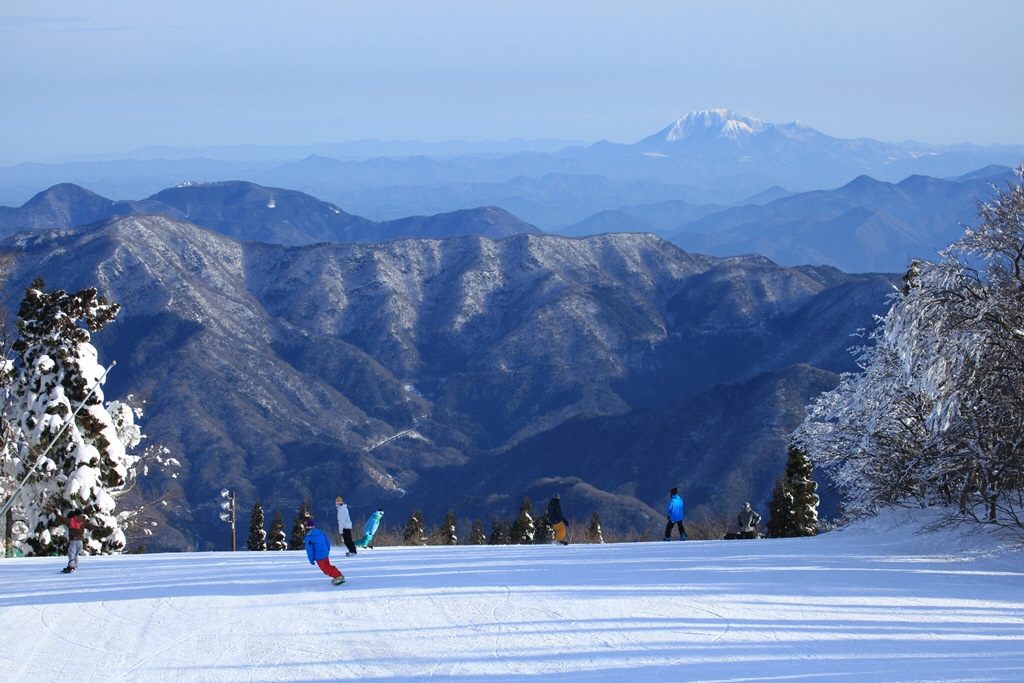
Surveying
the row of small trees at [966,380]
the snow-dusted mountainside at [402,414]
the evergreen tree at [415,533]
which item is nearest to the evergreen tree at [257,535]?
the evergreen tree at [415,533]

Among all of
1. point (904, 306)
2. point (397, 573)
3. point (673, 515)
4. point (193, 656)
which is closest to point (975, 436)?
point (904, 306)

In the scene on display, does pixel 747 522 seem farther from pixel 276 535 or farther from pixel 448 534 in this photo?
pixel 448 534

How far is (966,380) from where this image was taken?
807 inches

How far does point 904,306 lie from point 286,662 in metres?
15.0

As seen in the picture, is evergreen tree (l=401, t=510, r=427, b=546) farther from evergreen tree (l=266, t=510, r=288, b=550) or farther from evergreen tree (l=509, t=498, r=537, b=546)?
evergreen tree (l=266, t=510, r=288, b=550)

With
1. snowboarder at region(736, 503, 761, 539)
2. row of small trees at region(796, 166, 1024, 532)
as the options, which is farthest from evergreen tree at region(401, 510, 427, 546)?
row of small trees at region(796, 166, 1024, 532)

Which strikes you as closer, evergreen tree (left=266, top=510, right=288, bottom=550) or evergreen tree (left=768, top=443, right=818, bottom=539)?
evergreen tree (left=768, top=443, right=818, bottom=539)

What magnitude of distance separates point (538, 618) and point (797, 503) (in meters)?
35.4

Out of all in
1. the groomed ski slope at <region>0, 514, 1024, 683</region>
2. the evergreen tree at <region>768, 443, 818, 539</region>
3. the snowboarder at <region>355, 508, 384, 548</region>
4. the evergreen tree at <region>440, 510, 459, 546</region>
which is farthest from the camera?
the evergreen tree at <region>440, 510, 459, 546</region>

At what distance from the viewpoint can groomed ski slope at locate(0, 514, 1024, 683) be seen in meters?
14.5

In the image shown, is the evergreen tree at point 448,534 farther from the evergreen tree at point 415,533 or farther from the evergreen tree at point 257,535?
the evergreen tree at point 257,535

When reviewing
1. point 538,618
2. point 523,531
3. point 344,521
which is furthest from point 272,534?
point 538,618

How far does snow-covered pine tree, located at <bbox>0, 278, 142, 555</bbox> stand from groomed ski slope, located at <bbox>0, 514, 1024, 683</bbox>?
7.41m

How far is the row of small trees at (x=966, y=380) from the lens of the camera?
20500mm
